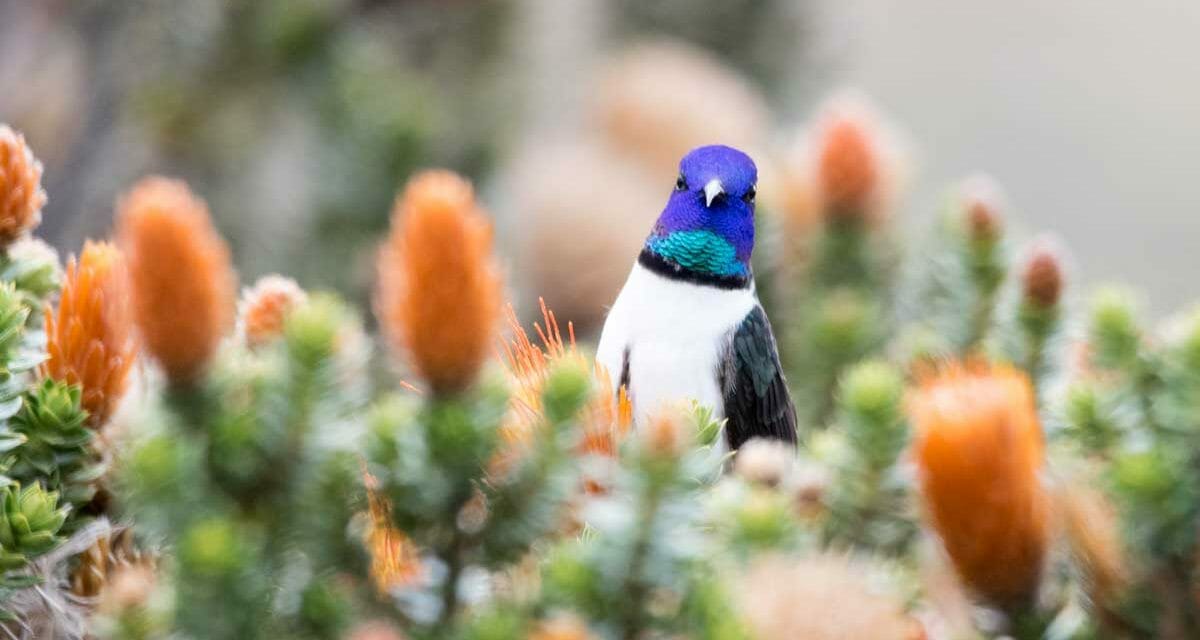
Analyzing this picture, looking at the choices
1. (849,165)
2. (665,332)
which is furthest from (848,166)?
(665,332)

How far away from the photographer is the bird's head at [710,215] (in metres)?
0.62

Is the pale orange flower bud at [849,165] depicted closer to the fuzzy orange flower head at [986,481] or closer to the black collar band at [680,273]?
the black collar band at [680,273]

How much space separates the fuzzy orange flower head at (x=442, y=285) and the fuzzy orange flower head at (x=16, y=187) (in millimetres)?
232

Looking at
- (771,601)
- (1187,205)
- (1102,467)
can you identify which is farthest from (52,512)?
(1187,205)

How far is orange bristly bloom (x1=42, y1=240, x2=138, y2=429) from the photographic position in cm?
57

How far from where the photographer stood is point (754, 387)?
0.74 meters

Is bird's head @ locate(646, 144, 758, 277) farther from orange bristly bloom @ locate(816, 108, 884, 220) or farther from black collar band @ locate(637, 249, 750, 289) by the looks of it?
orange bristly bloom @ locate(816, 108, 884, 220)

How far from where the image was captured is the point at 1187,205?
5.12m

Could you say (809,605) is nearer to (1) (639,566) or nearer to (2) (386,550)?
(1) (639,566)

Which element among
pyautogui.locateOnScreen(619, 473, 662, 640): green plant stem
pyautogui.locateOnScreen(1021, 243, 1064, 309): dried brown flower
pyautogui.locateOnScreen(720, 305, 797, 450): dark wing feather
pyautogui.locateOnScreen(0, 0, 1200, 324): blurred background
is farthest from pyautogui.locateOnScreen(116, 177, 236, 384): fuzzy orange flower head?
pyautogui.locateOnScreen(0, 0, 1200, 324): blurred background

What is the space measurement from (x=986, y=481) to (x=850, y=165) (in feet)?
1.79

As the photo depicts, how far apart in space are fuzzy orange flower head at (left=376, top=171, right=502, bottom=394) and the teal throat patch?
196mm

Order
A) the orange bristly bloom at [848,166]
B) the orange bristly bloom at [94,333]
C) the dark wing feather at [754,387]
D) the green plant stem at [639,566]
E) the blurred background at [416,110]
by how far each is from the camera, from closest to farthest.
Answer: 1. the green plant stem at [639,566]
2. the orange bristly bloom at [94,333]
3. the dark wing feather at [754,387]
4. the orange bristly bloom at [848,166]
5. the blurred background at [416,110]

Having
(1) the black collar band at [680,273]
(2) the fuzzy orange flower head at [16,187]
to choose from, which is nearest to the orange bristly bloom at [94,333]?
(2) the fuzzy orange flower head at [16,187]
